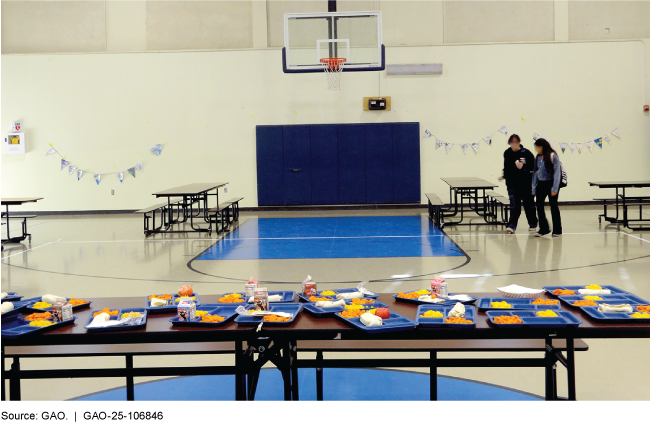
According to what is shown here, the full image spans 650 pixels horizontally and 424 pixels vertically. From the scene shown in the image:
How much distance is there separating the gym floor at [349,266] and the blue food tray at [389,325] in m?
1.02

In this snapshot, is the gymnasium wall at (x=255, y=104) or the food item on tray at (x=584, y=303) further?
the gymnasium wall at (x=255, y=104)

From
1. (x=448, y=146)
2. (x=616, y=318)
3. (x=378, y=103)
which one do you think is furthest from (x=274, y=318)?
(x=448, y=146)

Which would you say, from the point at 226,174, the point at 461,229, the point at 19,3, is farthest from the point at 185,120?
the point at 461,229

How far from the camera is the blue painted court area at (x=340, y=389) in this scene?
276 centimetres

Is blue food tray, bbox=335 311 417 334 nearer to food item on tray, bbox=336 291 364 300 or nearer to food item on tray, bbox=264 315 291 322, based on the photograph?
food item on tray, bbox=264 315 291 322

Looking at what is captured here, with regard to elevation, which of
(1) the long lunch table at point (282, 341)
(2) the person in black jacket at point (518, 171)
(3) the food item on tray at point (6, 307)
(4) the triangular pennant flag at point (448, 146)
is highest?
(4) the triangular pennant flag at point (448, 146)

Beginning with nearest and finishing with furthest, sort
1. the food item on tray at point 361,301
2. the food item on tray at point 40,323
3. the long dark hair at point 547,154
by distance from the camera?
the food item on tray at point 40,323
the food item on tray at point 361,301
the long dark hair at point 547,154

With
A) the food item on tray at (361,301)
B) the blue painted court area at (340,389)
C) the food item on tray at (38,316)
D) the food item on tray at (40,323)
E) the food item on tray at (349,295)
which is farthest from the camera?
the blue painted court area at (340,389)

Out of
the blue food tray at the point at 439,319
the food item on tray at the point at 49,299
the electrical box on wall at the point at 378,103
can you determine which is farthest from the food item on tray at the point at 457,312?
the electrical box on wall at the point at 378,103

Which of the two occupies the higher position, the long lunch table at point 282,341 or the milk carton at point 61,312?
the milk carton at point 61,312

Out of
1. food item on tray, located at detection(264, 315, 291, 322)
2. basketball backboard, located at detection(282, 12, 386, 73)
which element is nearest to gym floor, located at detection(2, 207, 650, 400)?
food item on tray, located at detection(264, 315, 291, 322)

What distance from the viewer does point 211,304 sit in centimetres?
246

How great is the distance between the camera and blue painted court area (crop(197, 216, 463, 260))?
6.98 meters

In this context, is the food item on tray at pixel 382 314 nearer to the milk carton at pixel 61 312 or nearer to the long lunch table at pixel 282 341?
the long lunch table at pixel 282 341
